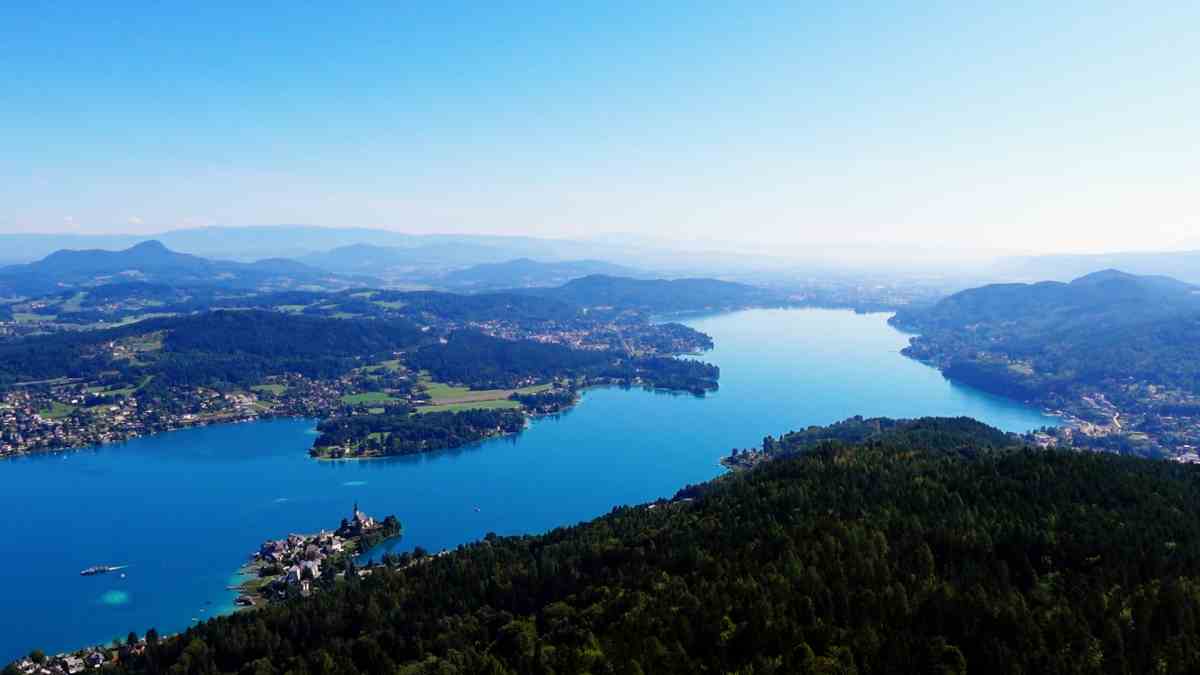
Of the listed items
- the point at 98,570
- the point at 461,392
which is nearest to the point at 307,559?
the point at 98,570

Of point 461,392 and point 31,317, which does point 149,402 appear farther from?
point 31,317

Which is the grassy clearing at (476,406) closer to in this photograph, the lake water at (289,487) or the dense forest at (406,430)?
the dense forest at (406,430)

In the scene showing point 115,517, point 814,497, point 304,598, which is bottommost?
point 115,517

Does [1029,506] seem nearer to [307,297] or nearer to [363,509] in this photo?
[363,509]

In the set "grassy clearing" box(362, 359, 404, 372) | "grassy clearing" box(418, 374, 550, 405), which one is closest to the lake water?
"grassy clearing" box(418, 374, 550, 405)

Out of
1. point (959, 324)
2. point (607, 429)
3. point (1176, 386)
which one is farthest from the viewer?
point (959, 324)

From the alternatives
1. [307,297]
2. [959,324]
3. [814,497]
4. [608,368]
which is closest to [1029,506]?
[814,497]
